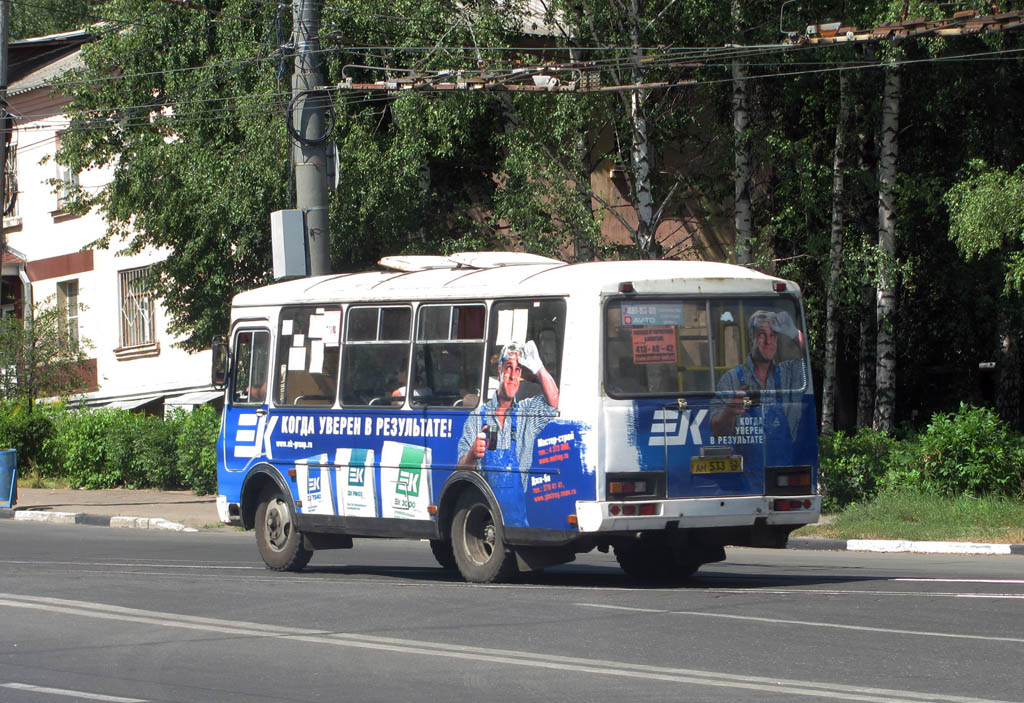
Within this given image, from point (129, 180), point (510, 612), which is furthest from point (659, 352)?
point (129, 180)

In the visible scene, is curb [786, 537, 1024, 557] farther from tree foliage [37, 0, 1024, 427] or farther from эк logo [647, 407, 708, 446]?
tree foliage [37, 0, 1024, 427]

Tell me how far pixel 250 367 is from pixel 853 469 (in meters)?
8.47

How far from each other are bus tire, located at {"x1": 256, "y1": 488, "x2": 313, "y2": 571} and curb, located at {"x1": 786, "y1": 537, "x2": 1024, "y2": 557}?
227 inches

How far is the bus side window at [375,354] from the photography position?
14547 mm

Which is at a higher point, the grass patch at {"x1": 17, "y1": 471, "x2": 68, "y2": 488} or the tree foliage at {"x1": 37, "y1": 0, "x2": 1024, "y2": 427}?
the tree foliage at {"x1": 37, "y1": 0, "x2": 1024, "y2": 427}

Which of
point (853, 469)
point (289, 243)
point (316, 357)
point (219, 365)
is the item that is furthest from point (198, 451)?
point (316, 357)

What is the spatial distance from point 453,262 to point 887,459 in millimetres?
8010

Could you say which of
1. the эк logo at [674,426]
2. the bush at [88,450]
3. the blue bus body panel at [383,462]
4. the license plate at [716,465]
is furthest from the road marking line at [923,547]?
the bush at [88,450]

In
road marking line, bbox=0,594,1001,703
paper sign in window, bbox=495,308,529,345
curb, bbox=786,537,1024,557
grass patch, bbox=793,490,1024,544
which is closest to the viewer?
road marking line, bbox=0,594,1001,703

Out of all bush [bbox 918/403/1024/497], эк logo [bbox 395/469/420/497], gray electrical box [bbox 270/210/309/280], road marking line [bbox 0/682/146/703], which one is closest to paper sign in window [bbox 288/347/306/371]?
эк logo [bbox 395/469/420/497]

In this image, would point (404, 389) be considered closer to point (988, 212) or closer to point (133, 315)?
point (988, 212)

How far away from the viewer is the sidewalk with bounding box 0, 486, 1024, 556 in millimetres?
17547

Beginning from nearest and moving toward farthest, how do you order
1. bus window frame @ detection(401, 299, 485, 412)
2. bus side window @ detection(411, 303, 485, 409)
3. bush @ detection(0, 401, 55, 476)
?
bus window frame @ detection(401, 299, 485, 412) < bus side window @ detection(411, 303, 485, 409) < bush @ detection(0, 401, 55, 476)

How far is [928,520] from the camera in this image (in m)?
18.7
